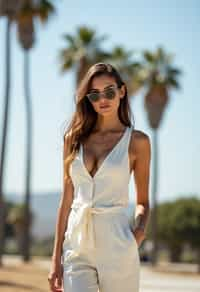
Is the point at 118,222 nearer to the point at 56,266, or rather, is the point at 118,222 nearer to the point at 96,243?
the point at 96,243

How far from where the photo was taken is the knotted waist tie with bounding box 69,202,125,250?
3469 millimetres

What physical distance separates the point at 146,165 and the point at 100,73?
0.55 m

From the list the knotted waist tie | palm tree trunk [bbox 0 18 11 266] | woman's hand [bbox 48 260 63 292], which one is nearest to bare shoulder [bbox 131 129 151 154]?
the knotted waist tie

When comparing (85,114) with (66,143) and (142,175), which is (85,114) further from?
(142,175)

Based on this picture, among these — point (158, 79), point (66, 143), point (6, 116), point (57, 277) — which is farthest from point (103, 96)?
point (158, 79)

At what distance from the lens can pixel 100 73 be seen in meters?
3.78

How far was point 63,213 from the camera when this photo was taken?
3.74m

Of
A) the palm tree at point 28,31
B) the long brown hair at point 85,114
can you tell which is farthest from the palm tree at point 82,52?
the long brown hair at point 85,114

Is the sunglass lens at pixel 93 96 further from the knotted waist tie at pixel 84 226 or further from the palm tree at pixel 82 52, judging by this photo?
the palm tree at pixel 82 52

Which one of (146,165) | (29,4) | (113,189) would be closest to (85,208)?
(113,189)

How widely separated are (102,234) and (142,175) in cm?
44

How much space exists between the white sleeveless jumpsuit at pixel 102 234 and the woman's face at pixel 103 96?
0.23 m

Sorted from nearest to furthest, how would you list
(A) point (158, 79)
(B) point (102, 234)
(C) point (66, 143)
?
(B) point (102, 234), (C) point (66, 143), (A) point (158, 79)

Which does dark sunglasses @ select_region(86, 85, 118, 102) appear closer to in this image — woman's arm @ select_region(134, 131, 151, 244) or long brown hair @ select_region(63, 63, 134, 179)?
long brown hair @ select_region(63, 63, 134, 179)
